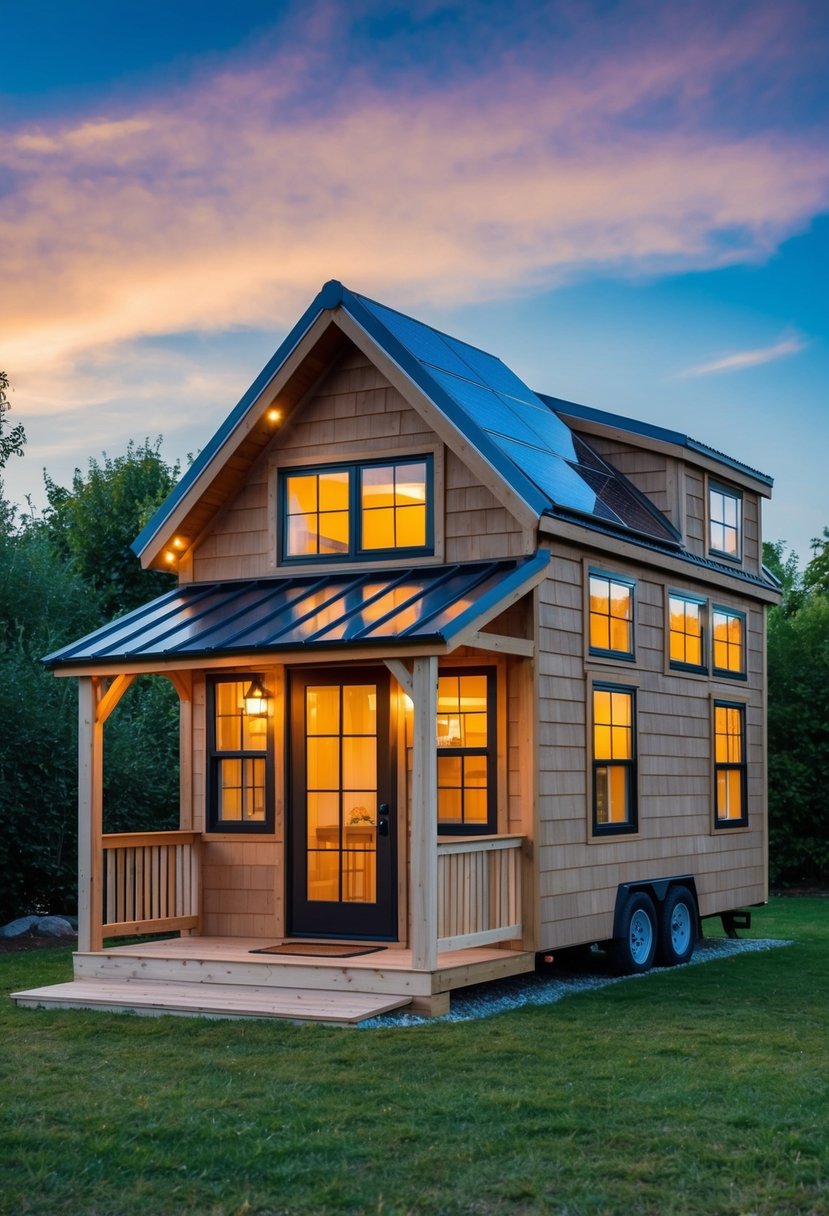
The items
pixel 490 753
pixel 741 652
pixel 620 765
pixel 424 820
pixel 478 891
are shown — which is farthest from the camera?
pixel 741 652

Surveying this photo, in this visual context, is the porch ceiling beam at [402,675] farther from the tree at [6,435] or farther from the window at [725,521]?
the tree at [6,435]

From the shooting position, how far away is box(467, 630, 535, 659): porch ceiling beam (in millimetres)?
10805

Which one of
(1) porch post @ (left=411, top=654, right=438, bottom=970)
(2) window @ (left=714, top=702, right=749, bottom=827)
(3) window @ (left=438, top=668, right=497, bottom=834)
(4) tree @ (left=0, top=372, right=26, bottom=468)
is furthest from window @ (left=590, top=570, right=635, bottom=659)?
(4) tree @ (left=0, top=372, right=26, bottom=468)

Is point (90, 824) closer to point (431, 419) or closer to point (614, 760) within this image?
point (431, 419)

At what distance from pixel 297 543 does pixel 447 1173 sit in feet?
25.2

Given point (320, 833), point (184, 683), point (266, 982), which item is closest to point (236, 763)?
point (184, 683)

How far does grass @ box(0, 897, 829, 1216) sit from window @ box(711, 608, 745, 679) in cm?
566

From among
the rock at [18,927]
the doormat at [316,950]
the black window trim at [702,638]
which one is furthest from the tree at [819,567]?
the doormat at [316,950]

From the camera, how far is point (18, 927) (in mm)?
16344

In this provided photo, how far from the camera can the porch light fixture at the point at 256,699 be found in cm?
1266

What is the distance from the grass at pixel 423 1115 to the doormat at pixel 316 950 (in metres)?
1.42

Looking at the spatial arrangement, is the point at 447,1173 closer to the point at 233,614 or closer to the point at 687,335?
the point at 233,614

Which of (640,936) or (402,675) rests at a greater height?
(402,675)

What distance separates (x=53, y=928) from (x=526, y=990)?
682 centimetres
